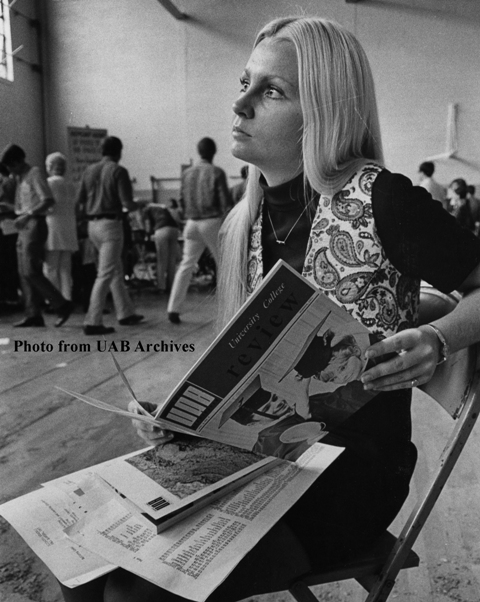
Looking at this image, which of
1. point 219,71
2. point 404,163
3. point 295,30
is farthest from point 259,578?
point 404,163

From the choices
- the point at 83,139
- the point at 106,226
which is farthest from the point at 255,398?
the point at 106,226

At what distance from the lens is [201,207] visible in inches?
90.3

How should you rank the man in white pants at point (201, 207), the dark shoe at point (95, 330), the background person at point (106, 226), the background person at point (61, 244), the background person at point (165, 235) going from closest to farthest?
the background person at point (106, 226), the man in white pants at point (201, 207), the dark shoe at point (95, 330), the background person at point (61, 244), the background person at point (165, 235)

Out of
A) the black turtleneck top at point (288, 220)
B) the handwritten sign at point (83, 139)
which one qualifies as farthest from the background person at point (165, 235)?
the black turtleneck top at point (288, 220)

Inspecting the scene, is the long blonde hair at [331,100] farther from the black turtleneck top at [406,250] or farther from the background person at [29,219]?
the background person at [29,219]

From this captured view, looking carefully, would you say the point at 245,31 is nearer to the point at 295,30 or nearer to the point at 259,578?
the point at 295,30

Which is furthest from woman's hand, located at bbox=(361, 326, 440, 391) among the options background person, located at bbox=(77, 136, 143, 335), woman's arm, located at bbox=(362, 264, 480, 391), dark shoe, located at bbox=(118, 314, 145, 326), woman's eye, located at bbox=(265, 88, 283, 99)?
dark shoe, located at bbox=(118, 314, 145, 326)

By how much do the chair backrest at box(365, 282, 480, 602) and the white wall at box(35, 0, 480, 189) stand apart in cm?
43

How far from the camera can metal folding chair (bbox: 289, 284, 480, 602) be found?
526 mm

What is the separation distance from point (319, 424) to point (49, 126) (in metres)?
0.55

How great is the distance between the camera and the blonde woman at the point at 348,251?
1.70 ft

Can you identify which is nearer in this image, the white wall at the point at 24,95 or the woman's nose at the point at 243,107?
the woman's nose at the point at 243,107

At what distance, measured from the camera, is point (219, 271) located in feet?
2.47

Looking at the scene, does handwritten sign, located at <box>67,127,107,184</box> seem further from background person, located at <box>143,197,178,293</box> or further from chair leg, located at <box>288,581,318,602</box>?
background person, located at <box>143,197,178,293</box>
